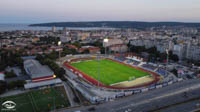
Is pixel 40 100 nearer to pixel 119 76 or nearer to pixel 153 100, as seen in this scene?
pixel 153 100

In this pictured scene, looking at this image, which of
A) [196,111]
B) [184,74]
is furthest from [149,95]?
[184,74]

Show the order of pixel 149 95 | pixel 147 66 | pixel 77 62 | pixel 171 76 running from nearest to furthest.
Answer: pixel 149 95, pixel 171 76, pixel 147 66, pixel 77 62

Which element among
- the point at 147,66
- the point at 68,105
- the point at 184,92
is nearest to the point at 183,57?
the point at 147,66

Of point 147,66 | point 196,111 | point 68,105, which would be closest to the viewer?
point 196,111

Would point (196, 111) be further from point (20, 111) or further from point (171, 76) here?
point (20, 111)

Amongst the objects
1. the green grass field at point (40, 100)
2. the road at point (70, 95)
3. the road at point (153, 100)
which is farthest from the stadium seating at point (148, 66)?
the green grass field at point (40, 100)

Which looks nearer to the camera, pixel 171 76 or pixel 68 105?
pixel 68 105
